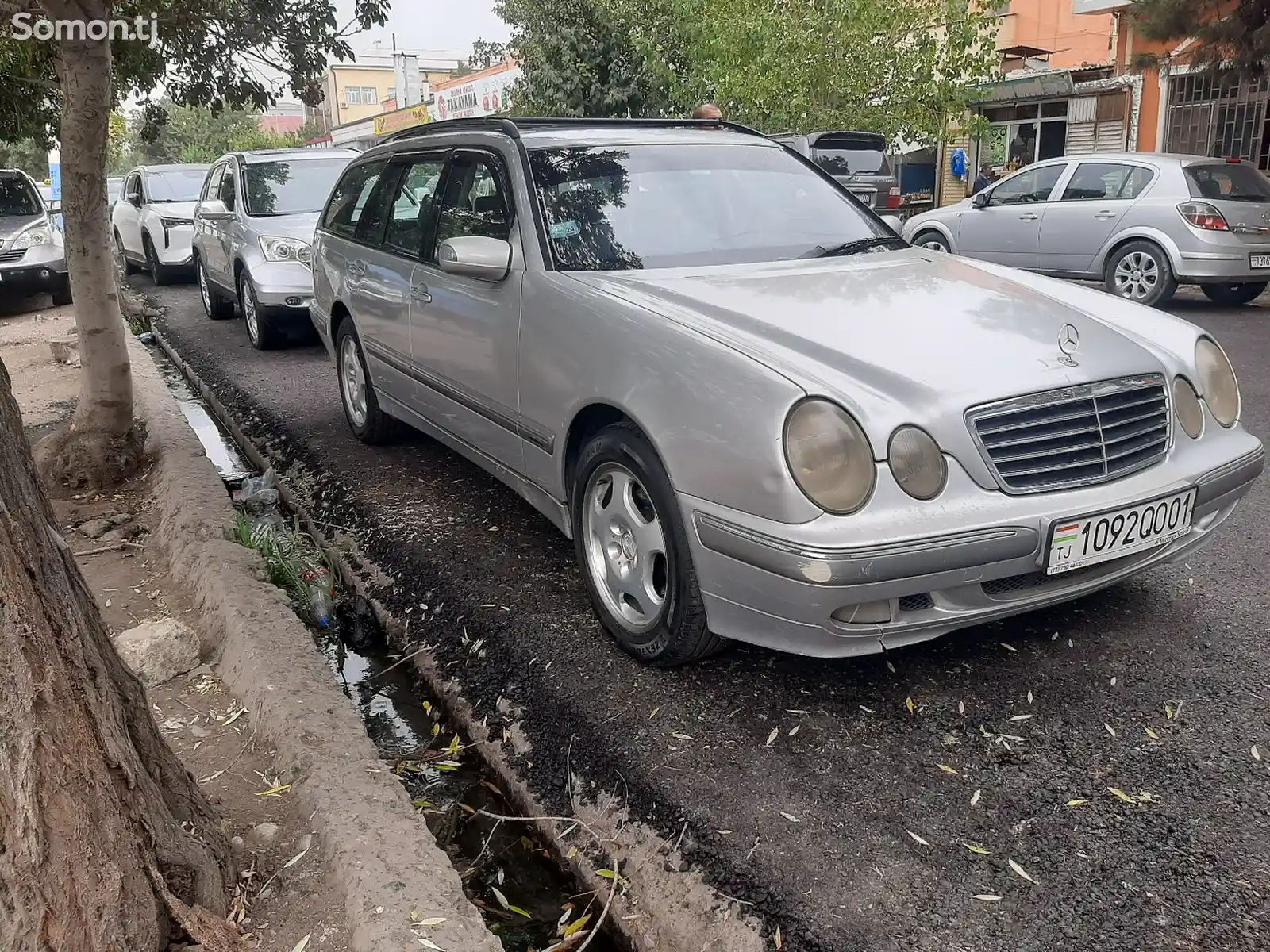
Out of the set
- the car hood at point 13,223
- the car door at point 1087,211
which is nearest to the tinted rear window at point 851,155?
the car door at point 1087,211

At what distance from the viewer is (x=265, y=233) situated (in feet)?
29.8

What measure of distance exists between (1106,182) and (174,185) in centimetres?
1200

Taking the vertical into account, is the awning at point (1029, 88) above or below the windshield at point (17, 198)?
above

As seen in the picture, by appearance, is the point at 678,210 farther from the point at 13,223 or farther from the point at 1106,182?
the point at 13,223

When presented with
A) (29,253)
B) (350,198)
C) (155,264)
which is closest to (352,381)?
(350,198)

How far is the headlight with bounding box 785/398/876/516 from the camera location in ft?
8.99

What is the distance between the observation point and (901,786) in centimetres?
277

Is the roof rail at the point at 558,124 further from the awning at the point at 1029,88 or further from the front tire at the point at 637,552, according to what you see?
the awning at the point at 1029,88

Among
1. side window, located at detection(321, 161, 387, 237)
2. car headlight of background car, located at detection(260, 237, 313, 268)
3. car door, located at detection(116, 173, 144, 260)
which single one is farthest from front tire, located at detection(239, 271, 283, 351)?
car door, located at detection(116, 173, 144, 260)

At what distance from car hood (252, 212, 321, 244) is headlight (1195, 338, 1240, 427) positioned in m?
7.18

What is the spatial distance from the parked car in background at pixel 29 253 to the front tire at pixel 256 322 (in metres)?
3.82

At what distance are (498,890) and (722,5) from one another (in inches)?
671

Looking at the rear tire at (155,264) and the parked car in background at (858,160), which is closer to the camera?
the parked car in background at (858,160)

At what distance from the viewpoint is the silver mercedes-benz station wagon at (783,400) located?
109 inches
